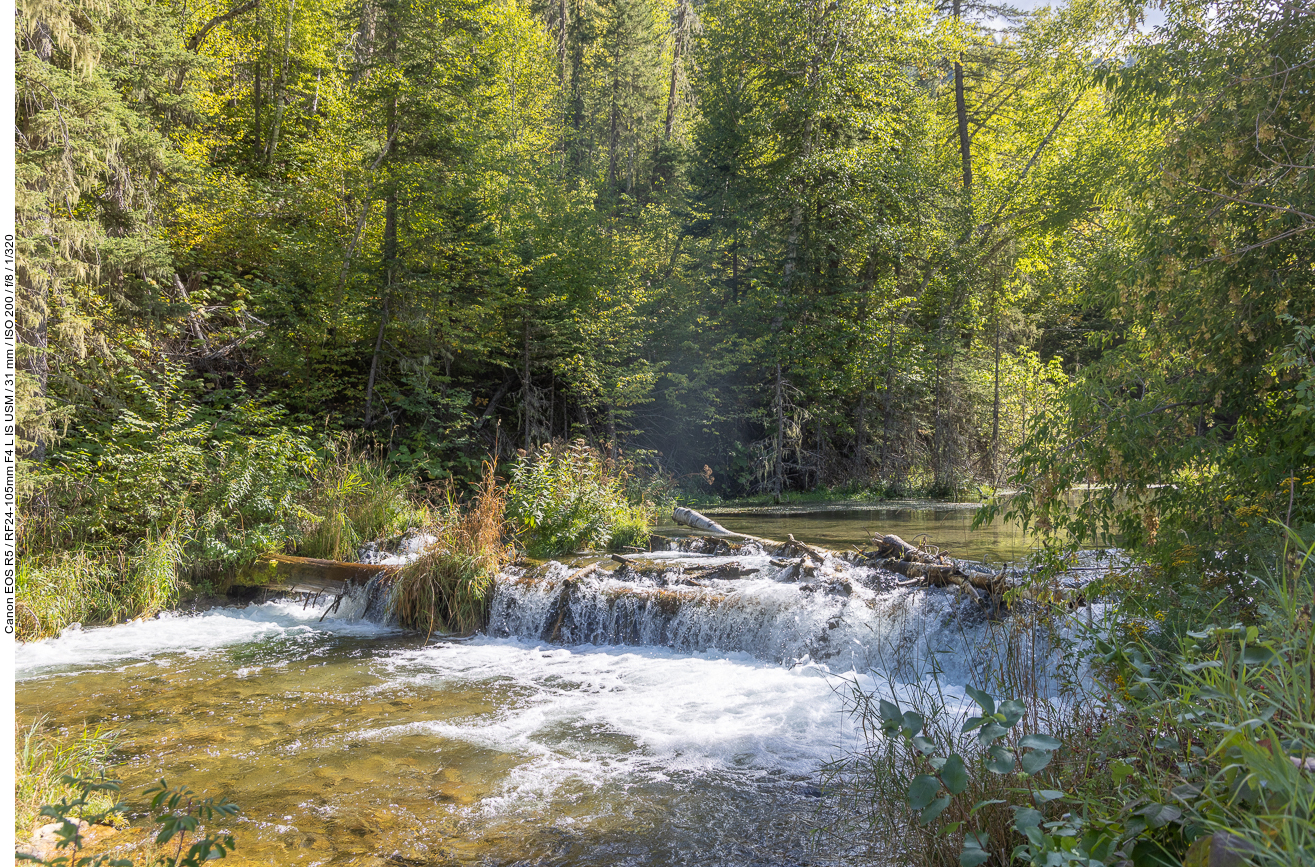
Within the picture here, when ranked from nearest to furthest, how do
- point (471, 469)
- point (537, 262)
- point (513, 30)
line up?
point (471, 469)
point (537, 262)
point (513, 30)

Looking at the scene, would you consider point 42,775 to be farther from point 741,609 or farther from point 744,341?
point 744,341

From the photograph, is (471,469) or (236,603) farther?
(471,469)

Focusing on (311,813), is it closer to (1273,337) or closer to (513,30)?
(1273,337)

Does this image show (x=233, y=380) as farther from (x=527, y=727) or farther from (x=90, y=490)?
(x=527, y=727)

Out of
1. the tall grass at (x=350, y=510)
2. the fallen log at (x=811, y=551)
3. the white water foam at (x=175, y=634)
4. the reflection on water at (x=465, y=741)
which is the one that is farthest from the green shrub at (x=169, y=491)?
the fallen log at (x=811, y=551)

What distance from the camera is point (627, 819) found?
13.2 feet

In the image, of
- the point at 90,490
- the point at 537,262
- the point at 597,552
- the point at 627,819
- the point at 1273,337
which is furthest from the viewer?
the point at 537,262

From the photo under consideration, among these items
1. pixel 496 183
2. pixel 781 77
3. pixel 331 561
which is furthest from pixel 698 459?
pixel 331 561

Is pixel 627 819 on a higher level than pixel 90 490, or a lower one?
lower

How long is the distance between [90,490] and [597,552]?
6234 millimetres

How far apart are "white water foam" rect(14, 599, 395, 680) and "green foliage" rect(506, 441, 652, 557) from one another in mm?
2552

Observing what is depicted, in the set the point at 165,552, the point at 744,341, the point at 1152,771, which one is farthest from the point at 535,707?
the point at 744,341

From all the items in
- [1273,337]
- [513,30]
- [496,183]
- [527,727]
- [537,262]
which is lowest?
[527,727]

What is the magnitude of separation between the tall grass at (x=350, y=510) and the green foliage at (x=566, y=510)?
5.05 feet
